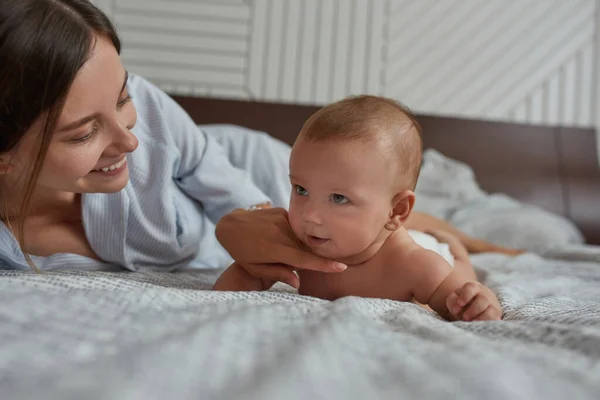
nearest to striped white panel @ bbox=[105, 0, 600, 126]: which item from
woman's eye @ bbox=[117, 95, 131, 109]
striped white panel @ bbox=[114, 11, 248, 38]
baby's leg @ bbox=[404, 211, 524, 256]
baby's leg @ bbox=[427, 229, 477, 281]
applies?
striped white panel @ bbox=[114, 11, 248, 38]

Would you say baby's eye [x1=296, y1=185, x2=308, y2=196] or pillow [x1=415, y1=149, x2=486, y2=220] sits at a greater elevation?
baby's eye [x1=296, y1=185, x2=308, y2=196]

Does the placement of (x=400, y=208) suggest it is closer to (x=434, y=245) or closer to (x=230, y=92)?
(x=434, y=245)

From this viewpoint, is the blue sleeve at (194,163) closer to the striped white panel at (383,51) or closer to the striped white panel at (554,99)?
the striped white panel at (383,51)

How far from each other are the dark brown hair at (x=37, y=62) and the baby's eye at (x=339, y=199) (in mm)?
419

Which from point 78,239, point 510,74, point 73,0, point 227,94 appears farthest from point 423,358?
point 510,74

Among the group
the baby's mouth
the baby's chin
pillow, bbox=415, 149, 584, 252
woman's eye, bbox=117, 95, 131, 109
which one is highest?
woman's eye, bbox=117, 95, 131, 109

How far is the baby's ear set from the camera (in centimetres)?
102

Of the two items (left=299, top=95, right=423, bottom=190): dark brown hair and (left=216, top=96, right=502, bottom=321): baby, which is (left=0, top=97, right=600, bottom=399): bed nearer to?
(left=216, top=96, right=502, bottom=321): baby

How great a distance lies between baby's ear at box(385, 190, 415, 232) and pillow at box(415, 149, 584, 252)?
1173 millimetres

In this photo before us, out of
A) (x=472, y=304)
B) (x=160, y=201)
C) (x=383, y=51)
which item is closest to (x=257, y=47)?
(x=383, y=51)

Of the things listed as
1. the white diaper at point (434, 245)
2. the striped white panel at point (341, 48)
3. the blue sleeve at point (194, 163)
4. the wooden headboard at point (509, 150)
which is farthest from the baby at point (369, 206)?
the striped white panel at point (341, 48)

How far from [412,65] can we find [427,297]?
213cm

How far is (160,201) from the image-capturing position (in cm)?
139

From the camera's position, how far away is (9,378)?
0.54 metres
